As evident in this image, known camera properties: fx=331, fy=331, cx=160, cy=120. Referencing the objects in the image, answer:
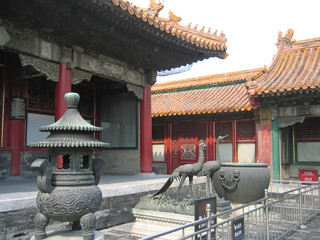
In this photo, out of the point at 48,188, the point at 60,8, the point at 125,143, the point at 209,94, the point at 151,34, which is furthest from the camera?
the point at 209,94

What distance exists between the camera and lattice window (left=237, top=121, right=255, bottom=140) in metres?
12.5

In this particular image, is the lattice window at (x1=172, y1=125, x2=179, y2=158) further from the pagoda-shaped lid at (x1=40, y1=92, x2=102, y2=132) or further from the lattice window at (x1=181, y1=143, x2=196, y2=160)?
the pagoda-shaped lid at (x1=40, y1=92, x2=102, y2=132)

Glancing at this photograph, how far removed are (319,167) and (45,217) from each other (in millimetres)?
9979

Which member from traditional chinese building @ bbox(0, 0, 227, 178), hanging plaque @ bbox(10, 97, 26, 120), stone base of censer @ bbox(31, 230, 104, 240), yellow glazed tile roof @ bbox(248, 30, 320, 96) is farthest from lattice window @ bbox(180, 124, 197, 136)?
stone base of censer @ bbox(31, 230, 104, 240)

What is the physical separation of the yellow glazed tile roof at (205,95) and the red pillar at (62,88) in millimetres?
6403

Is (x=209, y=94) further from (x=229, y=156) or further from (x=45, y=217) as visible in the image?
(x=45, y=217)

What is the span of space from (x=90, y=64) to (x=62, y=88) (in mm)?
1129

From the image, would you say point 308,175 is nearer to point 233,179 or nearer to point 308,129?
point 308,129

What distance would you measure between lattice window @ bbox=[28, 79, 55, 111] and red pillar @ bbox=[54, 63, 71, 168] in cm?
184

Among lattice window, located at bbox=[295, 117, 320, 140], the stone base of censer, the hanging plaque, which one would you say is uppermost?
the hanging plaque

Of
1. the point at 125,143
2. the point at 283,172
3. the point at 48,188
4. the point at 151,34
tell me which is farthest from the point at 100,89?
the point at 48,188

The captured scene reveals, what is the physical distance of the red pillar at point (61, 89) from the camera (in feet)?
24.8

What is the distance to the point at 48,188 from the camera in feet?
12.8

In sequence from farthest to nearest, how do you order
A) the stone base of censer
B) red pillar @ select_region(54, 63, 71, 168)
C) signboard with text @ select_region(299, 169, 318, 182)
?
signboard with text @ select_region(299, 169, 318, 182) < red pillar @ select_region(54, 63, 71, 168) < the stone base of censer
